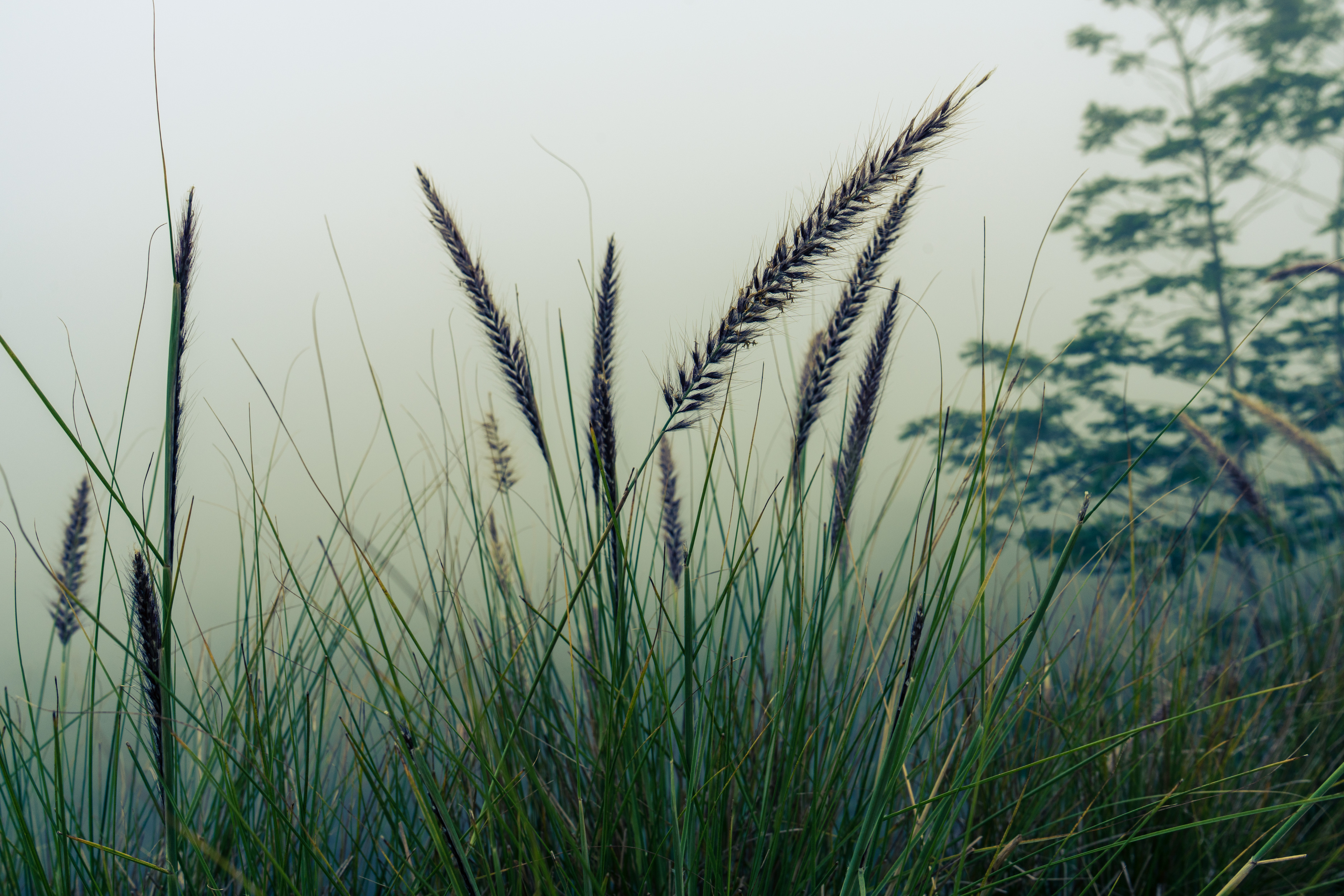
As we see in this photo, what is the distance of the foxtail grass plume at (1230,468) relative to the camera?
190 cm

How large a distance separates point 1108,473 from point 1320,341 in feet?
8.32

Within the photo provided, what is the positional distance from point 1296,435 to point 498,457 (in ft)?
8.65

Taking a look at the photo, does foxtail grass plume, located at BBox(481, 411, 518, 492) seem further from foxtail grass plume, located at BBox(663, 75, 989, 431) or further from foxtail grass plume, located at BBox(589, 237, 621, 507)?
foxtail grass plume, located at BBox(663, 75, 989, 431)

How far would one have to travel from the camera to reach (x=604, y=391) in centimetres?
79

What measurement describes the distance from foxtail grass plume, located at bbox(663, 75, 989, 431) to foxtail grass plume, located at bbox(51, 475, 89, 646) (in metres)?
1.46

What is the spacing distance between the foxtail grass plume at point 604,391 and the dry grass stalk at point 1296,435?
90.0 inches

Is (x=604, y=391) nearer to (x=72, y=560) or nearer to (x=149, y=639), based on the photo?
(x=149, y=639)

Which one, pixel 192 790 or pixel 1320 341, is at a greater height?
pixel 1320 341

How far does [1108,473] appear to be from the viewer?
5.40m

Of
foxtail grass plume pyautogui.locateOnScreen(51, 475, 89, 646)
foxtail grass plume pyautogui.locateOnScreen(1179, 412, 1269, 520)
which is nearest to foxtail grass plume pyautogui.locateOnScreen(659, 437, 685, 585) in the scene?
foxtail grass plume pyautogui.locateOnScreen(51, 475, 89, 646)

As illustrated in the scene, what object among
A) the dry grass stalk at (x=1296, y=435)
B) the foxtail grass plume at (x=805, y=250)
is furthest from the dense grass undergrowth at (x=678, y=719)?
the dry grass stalk at (x=1296, y=435)

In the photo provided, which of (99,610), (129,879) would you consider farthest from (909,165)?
(129,879)

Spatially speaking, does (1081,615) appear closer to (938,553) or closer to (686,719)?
(938,553)

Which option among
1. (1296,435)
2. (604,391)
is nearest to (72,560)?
(604,391)
